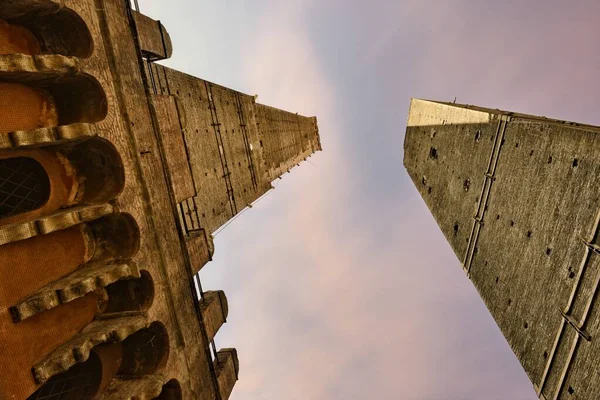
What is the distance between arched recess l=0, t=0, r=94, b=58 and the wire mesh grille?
1.48 m

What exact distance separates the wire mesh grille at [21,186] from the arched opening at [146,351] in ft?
8.17

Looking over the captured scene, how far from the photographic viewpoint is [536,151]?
1022 centimetres

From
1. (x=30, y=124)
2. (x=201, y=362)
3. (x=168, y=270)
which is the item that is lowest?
(x=201, y=362)

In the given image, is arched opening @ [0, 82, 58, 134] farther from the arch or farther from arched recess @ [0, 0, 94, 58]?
arched recess @ [0, 0, 94, 58]

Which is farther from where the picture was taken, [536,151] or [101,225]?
[536,151]

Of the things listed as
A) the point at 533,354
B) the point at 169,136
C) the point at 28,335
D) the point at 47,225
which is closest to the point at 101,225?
the point at 47,225

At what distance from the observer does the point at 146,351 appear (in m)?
6.23

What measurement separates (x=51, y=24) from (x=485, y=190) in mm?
12035

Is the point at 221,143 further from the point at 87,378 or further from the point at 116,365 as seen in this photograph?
the point at 87,378

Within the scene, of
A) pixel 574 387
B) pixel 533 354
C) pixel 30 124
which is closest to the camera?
pixel 30 124

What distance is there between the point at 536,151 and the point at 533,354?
5026mm

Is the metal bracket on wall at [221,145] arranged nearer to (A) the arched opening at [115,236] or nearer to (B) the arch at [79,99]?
(B) the arch at [79,99]

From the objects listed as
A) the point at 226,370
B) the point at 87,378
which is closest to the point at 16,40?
the point at 87,378

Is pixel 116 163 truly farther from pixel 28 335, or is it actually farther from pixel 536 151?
pixel 536 151
